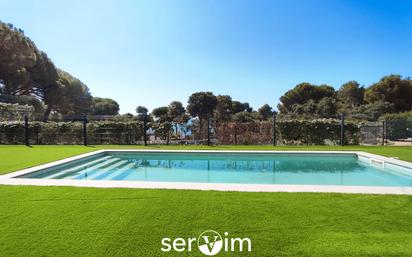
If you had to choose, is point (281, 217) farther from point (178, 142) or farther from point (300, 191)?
point (178, 142)

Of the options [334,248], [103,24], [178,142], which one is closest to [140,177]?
[334,248]

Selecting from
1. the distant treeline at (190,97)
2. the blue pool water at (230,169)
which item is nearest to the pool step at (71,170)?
the blue pool water at (230,169)

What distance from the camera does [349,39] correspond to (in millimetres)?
15602

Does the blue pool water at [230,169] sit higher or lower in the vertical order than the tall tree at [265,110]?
lower

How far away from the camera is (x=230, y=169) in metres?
9.09

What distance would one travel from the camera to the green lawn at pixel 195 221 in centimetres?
291

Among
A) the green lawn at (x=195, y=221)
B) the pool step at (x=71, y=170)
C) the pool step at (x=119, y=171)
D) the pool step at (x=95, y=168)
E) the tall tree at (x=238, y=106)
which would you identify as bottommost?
the pool step at (x=119, y=171)

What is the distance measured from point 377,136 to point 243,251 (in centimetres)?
1493

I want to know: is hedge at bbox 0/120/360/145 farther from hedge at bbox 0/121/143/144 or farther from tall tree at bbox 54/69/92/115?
tall tree at bbox 54/69/92/115

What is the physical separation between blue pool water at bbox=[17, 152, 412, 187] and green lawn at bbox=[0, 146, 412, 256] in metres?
2.44

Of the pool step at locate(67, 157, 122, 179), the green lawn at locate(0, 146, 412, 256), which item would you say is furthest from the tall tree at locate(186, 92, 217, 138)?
the green lawn at locate(0, 146, 412, 256)

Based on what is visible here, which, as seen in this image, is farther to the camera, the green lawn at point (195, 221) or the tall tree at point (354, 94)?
the tall tree at point (354, 94)

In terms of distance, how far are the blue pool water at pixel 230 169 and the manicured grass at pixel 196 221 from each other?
2.47 metres

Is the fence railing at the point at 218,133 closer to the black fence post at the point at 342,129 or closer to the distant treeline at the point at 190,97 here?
the black fence post at the point at 342,129
